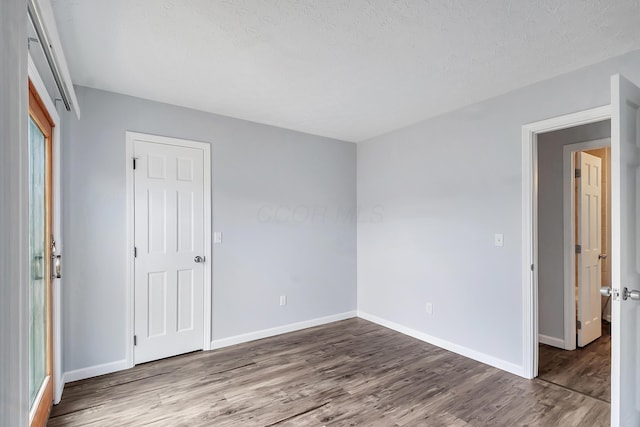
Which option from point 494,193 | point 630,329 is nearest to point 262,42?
point 494,193

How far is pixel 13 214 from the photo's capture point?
2.58ft

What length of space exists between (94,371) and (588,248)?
5085mm

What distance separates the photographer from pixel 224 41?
2.04m

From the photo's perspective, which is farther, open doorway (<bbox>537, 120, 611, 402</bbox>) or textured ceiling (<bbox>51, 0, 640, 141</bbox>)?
open doorway (<bbox>537, 120, 611, 402</bbox>)

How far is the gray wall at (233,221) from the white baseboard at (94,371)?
0.05m

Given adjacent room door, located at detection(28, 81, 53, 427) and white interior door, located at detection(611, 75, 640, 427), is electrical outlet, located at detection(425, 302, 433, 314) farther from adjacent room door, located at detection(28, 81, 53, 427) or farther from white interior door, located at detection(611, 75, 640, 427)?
adjacent room door, located at detection(28, 81, 53, 427)

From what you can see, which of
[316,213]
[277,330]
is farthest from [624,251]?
[277,330]

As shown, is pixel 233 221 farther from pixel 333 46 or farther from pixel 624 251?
pixel 624 251

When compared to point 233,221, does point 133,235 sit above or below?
below

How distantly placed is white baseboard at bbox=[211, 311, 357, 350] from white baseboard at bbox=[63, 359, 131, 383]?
826mm

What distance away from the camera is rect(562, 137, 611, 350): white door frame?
3282 millimetres

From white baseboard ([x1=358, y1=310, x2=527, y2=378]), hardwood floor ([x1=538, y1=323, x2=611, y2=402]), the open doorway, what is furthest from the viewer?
the open doorway

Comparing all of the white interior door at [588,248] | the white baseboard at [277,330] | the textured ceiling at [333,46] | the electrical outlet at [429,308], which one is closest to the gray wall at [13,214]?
the textured ceiling at [333,46]

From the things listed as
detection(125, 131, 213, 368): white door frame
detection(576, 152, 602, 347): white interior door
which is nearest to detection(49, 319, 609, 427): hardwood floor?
detection(125, 131, 213, 368): white door frame
